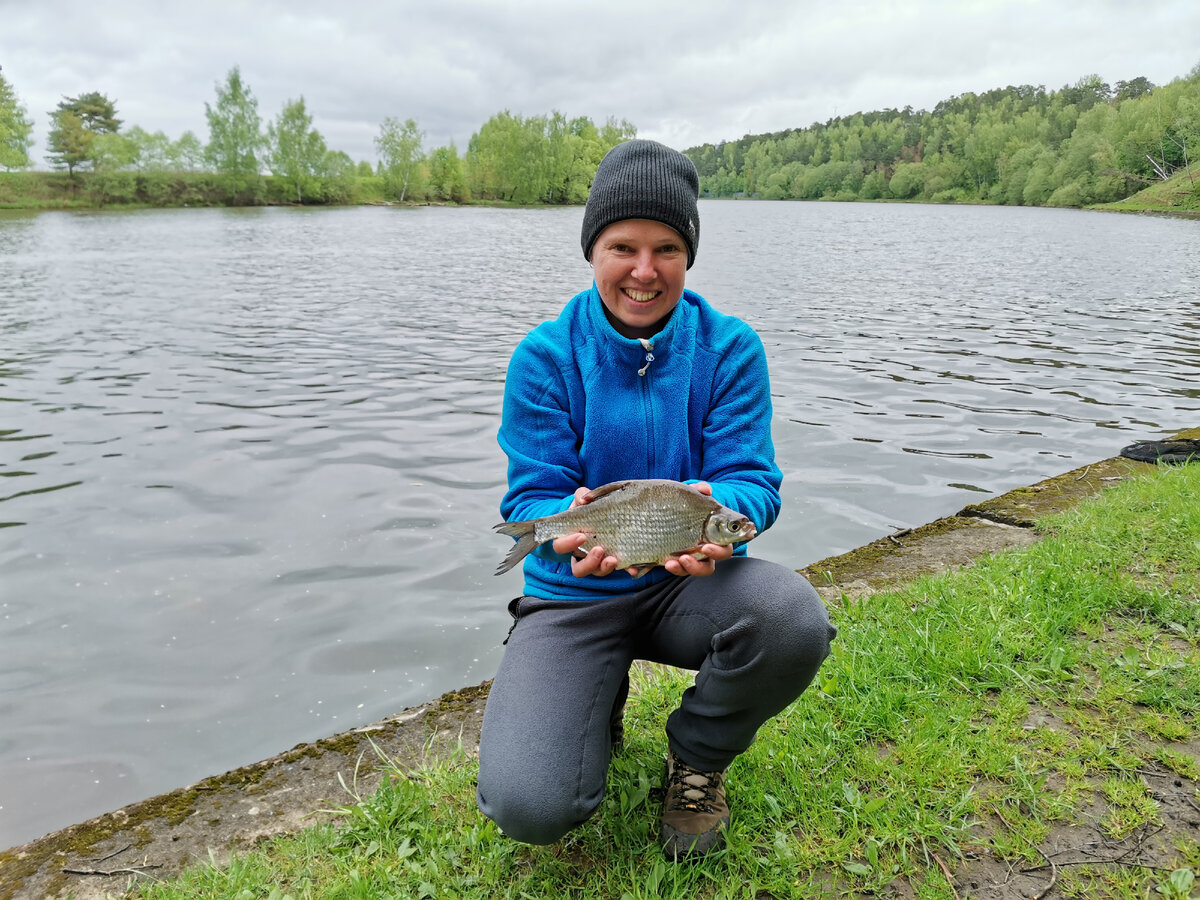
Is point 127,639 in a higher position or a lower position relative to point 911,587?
lower

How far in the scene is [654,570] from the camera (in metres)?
3.06

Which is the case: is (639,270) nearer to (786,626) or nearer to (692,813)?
(786,626)

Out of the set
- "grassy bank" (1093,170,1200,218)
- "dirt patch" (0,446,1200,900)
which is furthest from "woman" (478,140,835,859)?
"grassy bank" (1093,170,1200,218)

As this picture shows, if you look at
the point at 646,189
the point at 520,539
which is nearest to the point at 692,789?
the point at 520,539

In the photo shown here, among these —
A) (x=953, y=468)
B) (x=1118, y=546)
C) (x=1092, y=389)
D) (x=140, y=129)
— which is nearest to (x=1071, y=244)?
(x=1092, y=389)

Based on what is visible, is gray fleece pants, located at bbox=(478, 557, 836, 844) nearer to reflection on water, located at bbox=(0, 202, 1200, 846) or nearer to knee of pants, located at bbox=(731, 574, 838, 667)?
knee of pants, located at bbox=(731, 574, 838, 667)

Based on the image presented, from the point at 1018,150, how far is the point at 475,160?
85.3m

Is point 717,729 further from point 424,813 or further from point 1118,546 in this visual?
point 1118,546

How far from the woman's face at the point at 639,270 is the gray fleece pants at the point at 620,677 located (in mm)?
1053

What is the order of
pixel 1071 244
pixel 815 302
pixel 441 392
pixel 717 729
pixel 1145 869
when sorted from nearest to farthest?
pixel 1145 869
pixel 717 729
pixel 441 392
pixel 815 302
pixel 1071 244

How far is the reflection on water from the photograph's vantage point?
4.76 m

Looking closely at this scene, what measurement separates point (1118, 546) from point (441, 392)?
863cm

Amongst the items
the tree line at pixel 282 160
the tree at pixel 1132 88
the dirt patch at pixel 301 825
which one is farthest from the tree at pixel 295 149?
the tree at pixel 1132 88

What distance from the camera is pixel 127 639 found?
525 centimetres
